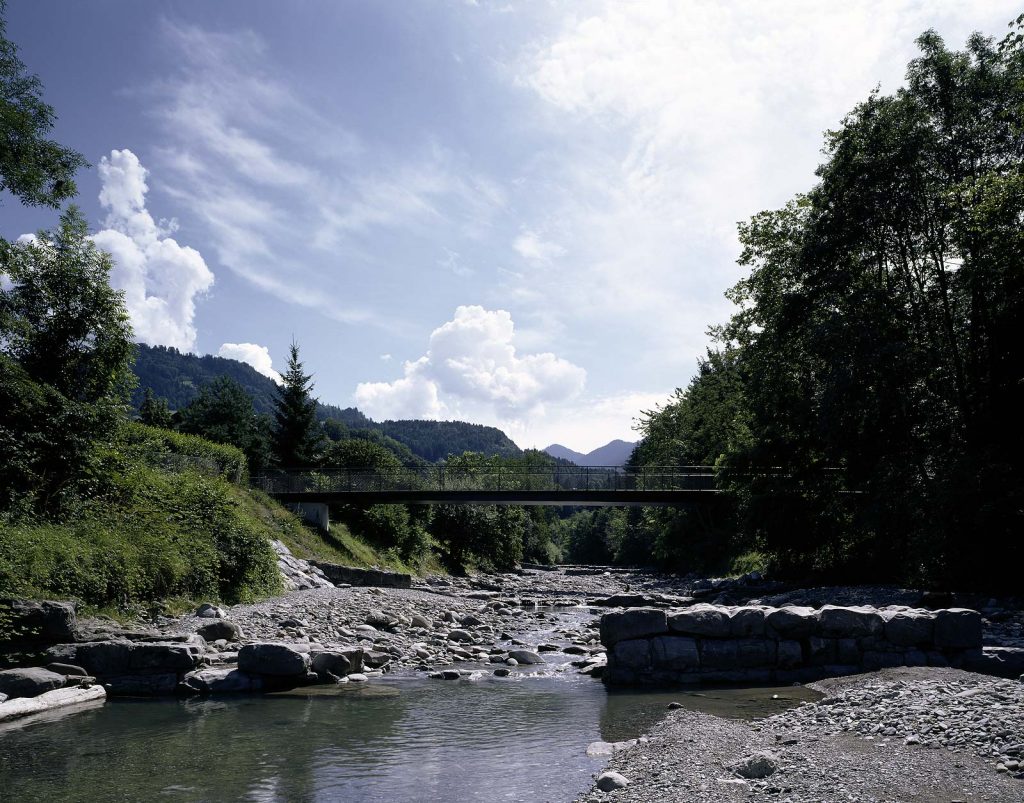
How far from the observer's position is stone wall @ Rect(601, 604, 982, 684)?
43.1ft

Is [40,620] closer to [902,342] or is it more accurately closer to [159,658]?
[159,658]

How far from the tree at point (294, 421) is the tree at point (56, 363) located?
28115 millimetres

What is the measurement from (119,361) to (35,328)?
7.50 feet

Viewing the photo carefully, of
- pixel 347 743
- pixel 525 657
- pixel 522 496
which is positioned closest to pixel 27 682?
pixel 347 743

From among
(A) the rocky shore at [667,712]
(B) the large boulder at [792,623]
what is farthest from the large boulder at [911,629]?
(B) the large boulder at [792,623]

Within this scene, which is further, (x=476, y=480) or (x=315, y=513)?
(x=476, y=480)

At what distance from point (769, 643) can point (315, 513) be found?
3279 centimetres

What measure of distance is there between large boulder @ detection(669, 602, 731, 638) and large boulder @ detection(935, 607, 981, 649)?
3.80 m

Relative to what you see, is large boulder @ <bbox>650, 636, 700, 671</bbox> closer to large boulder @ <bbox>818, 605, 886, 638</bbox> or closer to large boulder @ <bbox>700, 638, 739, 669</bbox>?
large boulder @ <bbox>700, 638, 739, 669</bbox>

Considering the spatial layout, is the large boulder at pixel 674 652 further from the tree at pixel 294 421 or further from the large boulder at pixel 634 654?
the tree at pixel 294 421

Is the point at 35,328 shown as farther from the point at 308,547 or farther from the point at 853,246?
the point at 853,246

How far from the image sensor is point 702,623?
13836 mm

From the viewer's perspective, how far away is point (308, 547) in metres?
36.9

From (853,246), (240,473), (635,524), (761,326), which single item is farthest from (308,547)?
(635,524)
